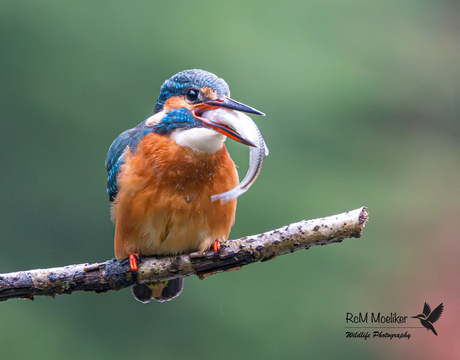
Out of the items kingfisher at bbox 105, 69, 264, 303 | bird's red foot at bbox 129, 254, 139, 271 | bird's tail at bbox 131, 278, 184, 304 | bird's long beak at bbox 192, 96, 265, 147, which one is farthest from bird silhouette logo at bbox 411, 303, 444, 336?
bird's long beak at bbox 192, 96, 265, 147

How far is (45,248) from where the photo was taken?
3268 mm

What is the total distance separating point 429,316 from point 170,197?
2.20 m

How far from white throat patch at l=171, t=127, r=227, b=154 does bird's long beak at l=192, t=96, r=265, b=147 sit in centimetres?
4

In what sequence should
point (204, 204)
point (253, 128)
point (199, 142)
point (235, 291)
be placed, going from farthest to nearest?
point (235, 291)
point (204, 204)
point (199, 142)
point (253, 128)

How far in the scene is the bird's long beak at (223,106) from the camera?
58.4 inches

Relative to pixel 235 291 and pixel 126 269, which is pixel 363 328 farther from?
pixel 126 269

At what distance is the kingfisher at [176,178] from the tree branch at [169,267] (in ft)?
0.25

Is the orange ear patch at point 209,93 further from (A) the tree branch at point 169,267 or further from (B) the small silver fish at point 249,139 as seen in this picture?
(A) the tree branch at point 169,267

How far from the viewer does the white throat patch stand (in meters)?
1.67

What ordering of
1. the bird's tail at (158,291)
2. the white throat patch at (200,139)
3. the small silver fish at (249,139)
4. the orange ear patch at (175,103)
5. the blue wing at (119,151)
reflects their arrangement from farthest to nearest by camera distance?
1. the bird's tail at (158,291)
2. the blue wing at (119,151)
3. the orange ear patch at (175,103)
4. the white throat patch at (200,139)
5. the small silver fish at (249,139)

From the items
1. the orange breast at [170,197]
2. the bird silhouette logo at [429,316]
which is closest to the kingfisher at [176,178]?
the orange breast at [170,197]

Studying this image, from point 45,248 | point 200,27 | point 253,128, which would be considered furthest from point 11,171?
point 253,128

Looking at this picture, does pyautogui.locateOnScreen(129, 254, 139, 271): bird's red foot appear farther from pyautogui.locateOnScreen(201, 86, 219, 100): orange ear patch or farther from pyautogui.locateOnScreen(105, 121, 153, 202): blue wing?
pyautogui.locateOnScreen(201, 86, 219, 100): orange ear patch

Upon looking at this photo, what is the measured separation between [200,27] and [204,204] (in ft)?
6.08
